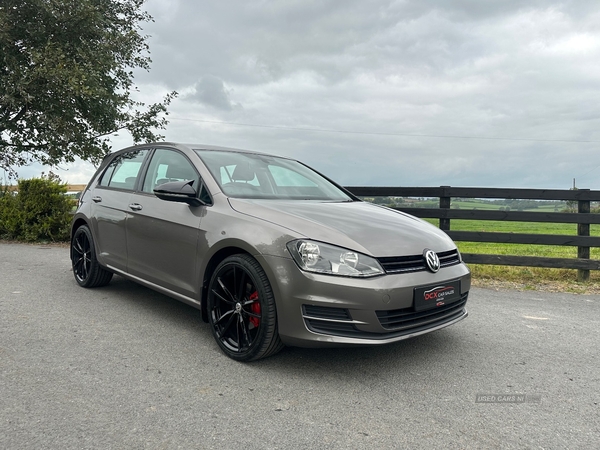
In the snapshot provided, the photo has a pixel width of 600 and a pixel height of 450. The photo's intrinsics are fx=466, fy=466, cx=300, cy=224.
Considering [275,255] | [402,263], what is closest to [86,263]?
[275,255]

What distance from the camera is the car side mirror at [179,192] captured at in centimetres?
354

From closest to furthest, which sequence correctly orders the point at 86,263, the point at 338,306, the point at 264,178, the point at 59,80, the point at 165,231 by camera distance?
the point at 338,306 < the point at 165,231 < the point at 264,178 < the point at 86,263 < the point at 59,80

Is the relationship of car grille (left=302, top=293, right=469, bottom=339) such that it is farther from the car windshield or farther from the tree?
the tree

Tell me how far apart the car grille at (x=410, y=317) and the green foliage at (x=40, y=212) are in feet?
29.8

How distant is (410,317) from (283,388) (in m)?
0.93

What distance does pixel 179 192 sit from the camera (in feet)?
11.6

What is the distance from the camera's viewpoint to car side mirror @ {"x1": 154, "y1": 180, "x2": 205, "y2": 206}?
11.6 ft

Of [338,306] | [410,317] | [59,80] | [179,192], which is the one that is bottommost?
[410,317]

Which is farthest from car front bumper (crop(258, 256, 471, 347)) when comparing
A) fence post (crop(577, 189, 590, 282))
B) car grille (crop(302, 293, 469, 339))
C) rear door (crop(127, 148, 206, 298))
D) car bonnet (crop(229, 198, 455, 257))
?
fence post (crop(577, 189, 590, 282))

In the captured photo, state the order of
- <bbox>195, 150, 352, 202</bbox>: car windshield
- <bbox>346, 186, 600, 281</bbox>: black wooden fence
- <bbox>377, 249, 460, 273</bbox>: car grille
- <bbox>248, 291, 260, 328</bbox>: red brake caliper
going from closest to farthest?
<bbox>377, 249, 460, 273</bbox>: car grille → <bbox>248, 291, 260, 328</bbox>: red brake caliper → <bbox>195, 150, 352, 202</bbox>: car windshield → <bbox>346, 186, 600, 281</bbox>: black wooden fence

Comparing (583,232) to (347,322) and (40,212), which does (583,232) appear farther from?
(40,212)

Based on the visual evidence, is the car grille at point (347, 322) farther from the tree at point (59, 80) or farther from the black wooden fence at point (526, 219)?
the tree at point (59, 80)

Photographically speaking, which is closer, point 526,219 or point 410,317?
point 410,317

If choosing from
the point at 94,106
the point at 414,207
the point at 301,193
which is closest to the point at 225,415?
the point at 301,193
